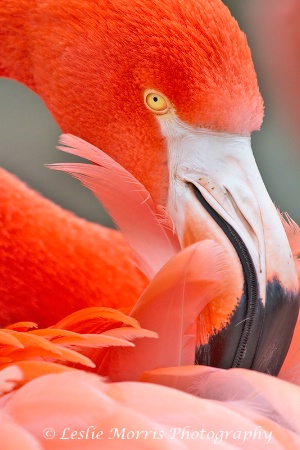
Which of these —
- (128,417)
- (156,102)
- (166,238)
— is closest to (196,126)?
(156,102)

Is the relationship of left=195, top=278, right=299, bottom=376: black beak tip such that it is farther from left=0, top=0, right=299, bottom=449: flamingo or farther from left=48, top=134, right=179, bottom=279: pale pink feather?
left=48, top=134, right=179, bottom=279: pale pink feather

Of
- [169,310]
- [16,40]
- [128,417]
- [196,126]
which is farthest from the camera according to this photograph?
[16,40]

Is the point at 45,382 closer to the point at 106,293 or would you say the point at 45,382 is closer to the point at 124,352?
the point at 124,352

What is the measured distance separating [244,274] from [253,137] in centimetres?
30

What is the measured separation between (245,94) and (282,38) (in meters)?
0.31

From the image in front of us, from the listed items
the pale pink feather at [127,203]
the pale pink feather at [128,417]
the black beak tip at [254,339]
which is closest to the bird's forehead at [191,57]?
the pale pink feather at [127,203]

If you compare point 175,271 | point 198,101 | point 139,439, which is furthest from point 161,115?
point 139,439

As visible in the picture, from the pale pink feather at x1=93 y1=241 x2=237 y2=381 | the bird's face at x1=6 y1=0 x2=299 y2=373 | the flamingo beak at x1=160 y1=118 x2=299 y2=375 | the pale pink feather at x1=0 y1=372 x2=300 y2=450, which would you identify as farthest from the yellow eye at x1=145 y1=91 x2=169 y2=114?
the pale pink feather at x1=0 y1=372 x2=300 y2=450

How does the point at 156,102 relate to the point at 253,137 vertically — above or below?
above

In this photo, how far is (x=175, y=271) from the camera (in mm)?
808

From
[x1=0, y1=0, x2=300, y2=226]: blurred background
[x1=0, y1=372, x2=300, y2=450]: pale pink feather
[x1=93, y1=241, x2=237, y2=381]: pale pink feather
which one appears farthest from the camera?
[x1=0, y1=0, x2=300, y2=226]: blurred background

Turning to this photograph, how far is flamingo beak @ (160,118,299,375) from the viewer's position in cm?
84

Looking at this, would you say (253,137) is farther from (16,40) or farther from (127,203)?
(16,40)

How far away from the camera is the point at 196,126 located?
0.92m
